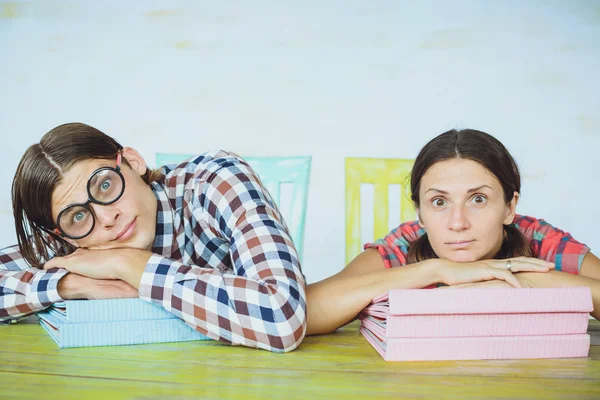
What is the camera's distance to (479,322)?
3.92 ft

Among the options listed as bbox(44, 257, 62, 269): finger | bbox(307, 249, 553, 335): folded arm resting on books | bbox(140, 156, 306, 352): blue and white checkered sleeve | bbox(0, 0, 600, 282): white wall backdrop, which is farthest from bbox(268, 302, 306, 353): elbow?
bbox(0, 0, 600, 282): white wall backdrop

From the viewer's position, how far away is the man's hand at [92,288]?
1.44 metres

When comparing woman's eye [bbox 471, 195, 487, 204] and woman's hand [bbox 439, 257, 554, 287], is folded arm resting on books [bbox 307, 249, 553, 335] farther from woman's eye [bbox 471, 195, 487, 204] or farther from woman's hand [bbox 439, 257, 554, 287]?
woman's eye [bbox 471, 195, 487, 204]

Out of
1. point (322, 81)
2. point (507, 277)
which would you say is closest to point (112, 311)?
point (507, 277)

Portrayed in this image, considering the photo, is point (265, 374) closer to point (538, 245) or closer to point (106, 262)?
point (106, 262)

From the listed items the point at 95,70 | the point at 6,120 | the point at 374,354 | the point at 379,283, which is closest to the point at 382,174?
the point at 379,283

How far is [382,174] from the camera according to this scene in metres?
2.46

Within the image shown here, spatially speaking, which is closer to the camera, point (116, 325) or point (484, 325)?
point (484, 325)

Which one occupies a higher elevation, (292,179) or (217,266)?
(292,179)

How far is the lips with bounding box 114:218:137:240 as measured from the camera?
1515 millimetres

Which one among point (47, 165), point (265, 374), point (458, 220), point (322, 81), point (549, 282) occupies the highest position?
point (322, 81)

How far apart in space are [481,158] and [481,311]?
503mm

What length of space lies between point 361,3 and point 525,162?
4.47 ft

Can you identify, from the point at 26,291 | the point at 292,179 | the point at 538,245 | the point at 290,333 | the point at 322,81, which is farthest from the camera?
the point at 322,81
